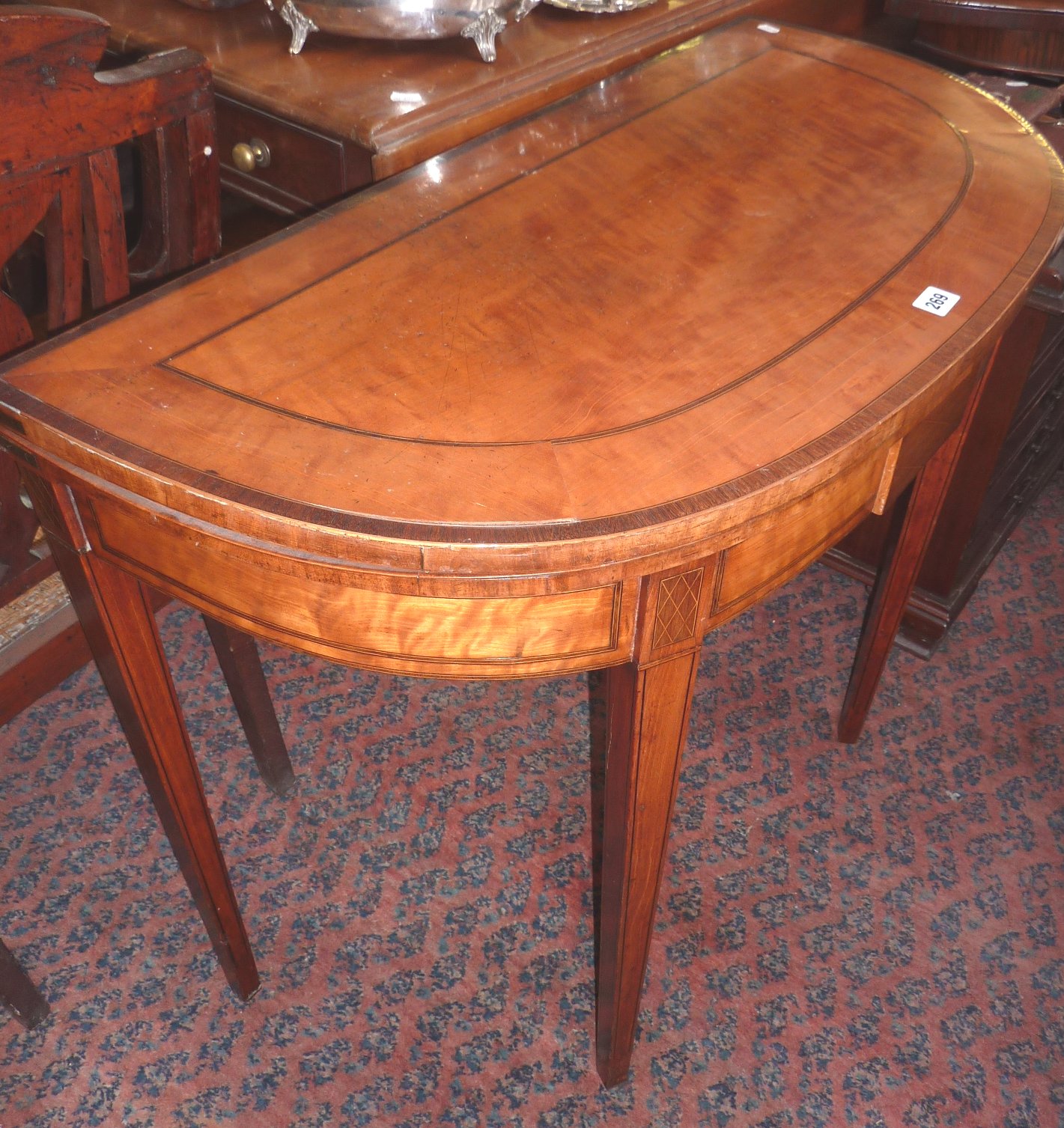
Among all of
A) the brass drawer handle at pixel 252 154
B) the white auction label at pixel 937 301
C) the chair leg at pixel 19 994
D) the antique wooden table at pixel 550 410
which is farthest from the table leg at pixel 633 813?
the brass drawer handle at pixel 252 154

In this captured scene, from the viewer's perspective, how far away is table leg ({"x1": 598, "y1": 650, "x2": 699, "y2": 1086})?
863 millimetres

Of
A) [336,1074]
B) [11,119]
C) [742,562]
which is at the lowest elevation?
[336,1074]

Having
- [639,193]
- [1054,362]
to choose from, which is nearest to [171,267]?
[639,193]

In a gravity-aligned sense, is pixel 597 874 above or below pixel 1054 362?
below

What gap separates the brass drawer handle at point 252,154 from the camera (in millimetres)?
1288

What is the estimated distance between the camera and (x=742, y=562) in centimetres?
83

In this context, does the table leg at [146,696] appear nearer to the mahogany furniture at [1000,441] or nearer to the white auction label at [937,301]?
the white auction label at [937,301]

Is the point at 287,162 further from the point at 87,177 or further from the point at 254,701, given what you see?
the point at 254,701

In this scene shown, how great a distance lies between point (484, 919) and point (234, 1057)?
0.34 m

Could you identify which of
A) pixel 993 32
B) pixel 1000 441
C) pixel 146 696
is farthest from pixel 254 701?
pixel 993 32

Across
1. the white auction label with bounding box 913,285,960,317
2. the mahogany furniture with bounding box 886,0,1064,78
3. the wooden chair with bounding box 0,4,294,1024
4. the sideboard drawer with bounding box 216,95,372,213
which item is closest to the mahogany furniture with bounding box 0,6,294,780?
the wooden chair with bounding box 0,4,294,1024

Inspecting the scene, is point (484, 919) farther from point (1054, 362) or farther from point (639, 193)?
point (1054, 362)

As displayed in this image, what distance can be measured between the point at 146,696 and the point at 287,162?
0.67 meters

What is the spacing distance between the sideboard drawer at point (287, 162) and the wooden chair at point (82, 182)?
0.14 metres
